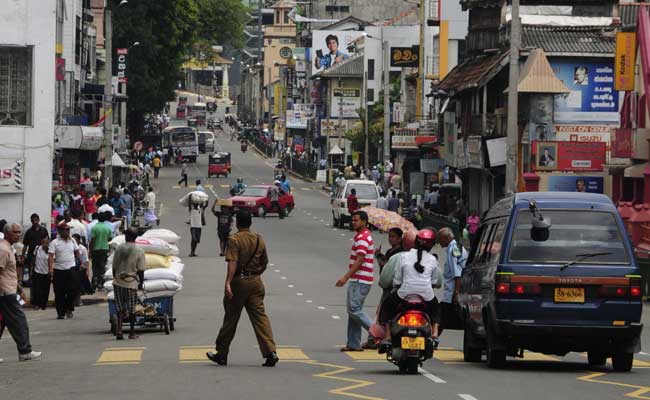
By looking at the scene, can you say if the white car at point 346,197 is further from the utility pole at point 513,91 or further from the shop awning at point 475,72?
the utility pole at point 513,91

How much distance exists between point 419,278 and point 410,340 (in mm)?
929

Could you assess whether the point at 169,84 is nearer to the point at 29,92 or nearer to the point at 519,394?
the point at 29,92

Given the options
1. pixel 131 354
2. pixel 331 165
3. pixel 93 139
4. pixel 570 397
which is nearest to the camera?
pixel 570 397

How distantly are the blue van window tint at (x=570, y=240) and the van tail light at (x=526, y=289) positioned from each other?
28cm

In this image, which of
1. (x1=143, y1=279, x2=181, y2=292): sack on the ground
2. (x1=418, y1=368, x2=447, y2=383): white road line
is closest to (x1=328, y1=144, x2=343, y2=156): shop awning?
(x1=143, y1=279, x2=181, y2=292): sack on the ground

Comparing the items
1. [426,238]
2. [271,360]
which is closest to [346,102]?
[426,238]

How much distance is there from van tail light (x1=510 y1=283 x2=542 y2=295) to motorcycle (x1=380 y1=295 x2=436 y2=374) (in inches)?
40.5

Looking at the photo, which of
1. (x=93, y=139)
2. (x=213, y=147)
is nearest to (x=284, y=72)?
(x=213, y=147)

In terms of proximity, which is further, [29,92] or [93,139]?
[93,139]

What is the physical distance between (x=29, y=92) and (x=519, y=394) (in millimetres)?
28487

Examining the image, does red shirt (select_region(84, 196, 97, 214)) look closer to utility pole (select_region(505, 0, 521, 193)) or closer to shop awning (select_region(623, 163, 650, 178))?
utility pole (select_region(505, 0, 521, 193))

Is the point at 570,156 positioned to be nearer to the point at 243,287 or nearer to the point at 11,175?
the point at 11,175

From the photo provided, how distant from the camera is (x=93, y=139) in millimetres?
55031

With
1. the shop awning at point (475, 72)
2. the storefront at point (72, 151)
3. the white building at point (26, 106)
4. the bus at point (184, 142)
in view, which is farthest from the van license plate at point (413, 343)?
the bus at point (184, 142)
